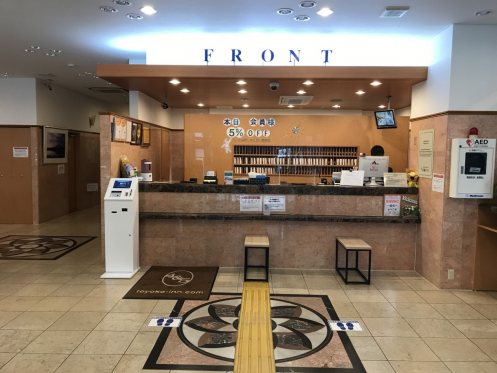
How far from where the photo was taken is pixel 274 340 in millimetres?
3525

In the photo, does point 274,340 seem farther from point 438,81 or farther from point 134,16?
point 134,16

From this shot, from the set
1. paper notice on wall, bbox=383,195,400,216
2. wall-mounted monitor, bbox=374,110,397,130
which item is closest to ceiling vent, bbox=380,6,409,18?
wall-mounted monitor, bbox=374,110,397,130

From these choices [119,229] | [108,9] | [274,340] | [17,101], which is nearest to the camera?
[274,340]

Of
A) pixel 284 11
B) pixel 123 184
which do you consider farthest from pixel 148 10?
pixel 123 184

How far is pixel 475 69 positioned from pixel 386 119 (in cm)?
178

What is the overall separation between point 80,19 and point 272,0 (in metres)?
2.61

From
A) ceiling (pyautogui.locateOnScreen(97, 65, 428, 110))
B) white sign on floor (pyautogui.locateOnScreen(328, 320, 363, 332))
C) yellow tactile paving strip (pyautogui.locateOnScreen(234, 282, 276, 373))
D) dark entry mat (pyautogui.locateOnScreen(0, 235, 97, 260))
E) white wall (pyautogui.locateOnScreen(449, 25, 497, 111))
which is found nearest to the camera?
yellow tactile paving strip (pyautogui.locateOnScreen(234, 282, 276, 373))

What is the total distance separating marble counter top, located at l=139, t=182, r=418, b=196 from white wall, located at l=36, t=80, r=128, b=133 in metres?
5.08

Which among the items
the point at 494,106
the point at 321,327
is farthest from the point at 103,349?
the point at 494,106

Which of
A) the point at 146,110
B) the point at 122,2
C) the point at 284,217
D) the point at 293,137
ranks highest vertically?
the point at 122,2

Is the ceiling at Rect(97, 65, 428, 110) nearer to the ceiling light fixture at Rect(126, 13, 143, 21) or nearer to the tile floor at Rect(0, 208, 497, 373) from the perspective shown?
the ceiling light fixture at Rect(126, 13, 143, 21)

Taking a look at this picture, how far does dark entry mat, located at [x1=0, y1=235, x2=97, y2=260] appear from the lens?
634 centimetres

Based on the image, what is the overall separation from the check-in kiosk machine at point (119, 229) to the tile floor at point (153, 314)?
27 centimetres

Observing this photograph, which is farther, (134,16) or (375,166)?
(375,166)
